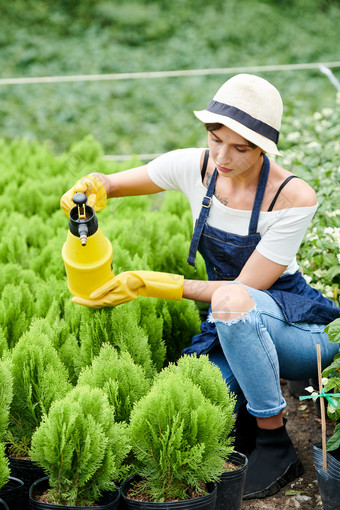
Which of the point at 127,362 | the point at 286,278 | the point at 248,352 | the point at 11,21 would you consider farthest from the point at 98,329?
the point at 11,21

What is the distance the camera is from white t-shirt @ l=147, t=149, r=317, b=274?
2539 millimetres

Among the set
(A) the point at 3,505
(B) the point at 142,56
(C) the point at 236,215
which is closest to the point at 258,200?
(C) the point at 236,215

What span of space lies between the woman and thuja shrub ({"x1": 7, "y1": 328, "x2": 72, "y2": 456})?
335mm

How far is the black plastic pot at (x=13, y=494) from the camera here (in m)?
1.99

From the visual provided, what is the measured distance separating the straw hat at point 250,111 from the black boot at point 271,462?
3.88 feet

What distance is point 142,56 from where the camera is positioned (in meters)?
12.4

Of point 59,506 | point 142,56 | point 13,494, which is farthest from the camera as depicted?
point 142,56

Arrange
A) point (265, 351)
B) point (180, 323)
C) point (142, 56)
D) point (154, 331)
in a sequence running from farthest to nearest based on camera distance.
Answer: point (142, 56) < point (180, 323) < point (154, 331) < point (265, 351)

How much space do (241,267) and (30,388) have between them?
108 centimetres

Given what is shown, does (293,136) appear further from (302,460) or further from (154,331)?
(302,460)

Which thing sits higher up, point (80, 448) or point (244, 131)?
point (244, 131)

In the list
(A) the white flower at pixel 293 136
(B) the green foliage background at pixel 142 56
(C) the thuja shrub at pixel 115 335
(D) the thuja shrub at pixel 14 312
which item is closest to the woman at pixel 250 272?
(C) the thuja shrub at pixel 115 335

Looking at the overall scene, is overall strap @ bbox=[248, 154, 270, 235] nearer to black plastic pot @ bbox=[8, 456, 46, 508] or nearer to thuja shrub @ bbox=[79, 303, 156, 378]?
thuja shrub @ bbox=[79, 303, 156, 378]

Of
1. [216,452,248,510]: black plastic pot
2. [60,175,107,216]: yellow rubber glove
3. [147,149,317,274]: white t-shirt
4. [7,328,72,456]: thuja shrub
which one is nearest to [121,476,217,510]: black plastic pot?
[216,452,248,510]: black plastic pot
